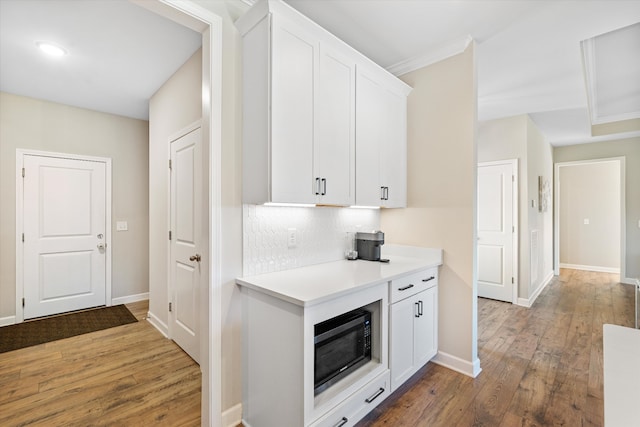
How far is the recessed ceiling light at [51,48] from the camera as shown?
2525 millimetres

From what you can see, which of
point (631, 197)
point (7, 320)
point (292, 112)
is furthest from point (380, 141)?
point (631, 197)

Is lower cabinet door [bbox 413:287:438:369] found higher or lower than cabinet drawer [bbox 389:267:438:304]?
lower

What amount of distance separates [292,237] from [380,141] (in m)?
1.13

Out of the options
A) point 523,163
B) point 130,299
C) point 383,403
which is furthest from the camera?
point 130,299

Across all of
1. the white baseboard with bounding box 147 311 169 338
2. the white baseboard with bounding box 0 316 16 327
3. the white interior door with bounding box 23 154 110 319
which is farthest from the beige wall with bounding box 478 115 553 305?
the white baseboard with bounding box 0 316 16 327

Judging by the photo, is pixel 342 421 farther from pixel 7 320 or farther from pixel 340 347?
pixel 7 320

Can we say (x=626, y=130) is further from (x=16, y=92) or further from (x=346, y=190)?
(x=16, y=92)

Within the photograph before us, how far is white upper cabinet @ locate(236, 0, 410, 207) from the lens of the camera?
5.80 feet

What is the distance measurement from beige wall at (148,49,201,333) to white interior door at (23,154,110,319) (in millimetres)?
1224

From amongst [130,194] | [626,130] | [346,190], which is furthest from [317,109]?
[626,130]

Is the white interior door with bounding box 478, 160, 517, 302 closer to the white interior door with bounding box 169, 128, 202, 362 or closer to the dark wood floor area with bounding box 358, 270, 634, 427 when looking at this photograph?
the dark wood floor area with bounding box 358, 270, 634, 427

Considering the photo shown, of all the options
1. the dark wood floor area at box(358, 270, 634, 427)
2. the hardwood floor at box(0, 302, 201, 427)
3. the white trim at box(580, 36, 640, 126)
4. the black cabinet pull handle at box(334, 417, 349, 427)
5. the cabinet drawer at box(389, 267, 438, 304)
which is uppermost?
the white trim at box(580, 36, 640, 126)

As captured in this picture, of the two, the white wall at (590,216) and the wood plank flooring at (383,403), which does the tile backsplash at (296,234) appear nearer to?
the wood plank flooring at (383,403)

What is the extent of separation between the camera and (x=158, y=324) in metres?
3.39
